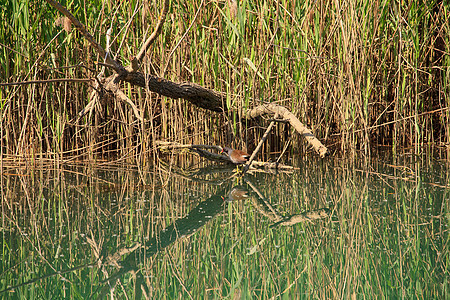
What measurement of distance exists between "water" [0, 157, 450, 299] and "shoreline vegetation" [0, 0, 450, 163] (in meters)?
0.62

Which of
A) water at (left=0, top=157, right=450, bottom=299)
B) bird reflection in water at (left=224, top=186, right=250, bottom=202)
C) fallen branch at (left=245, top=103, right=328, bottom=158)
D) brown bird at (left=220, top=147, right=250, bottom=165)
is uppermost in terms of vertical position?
fallen branch at (left=245, top=103, right=328, bottom=158)

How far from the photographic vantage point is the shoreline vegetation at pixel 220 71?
13.5 feet

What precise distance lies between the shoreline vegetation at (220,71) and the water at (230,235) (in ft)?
2.03

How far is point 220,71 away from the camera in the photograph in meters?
4.34

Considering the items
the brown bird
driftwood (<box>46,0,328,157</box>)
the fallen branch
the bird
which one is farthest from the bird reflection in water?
the fallen branch

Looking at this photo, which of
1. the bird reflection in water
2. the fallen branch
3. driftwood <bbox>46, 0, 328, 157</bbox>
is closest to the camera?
the bird reflection in water

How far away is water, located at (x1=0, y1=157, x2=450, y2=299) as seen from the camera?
1.91 metres

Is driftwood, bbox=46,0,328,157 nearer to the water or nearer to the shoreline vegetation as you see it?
the shoreline vegetation

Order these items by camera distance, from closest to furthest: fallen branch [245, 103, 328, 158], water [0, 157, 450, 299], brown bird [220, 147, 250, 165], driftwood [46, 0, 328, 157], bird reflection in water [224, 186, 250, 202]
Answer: water [0, 157, 450, 299], bird reflection in water [224, 186, 250, 202], driftwood [46, 0, 328, 157], brown bird [220, 147, 250, 165], fallen branch [245, 103, 328, 158]

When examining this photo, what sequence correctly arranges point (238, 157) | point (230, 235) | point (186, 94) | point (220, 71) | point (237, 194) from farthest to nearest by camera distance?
1. point (220, 71)
2. point (186, 94)
3. point (238, 157)
4. point (237, 194)
5. point (230, 235)

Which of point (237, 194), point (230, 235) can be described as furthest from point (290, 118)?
point (230, 235)

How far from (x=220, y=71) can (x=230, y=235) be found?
2121 millimetres

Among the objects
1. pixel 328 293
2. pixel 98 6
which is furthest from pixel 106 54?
pixel 328 293

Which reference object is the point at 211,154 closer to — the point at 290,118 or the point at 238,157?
the point at 238,157
